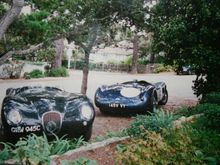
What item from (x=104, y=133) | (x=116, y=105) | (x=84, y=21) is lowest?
(x=104, y=133)

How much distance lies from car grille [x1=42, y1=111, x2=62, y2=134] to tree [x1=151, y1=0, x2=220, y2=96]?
15.3 feet

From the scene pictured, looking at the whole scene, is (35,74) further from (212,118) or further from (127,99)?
(212,118)

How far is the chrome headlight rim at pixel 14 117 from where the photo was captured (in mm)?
6816

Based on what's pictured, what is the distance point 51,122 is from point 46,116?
5.5 inches

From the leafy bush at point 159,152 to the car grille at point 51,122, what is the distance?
91.6 inches

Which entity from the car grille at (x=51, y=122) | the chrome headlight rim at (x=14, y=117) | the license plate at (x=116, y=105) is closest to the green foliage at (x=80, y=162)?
the car grille at (x=51, y=122)

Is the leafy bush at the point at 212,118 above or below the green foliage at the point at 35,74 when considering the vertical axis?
above

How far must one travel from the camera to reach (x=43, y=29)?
32.1ft

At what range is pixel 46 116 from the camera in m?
7.00

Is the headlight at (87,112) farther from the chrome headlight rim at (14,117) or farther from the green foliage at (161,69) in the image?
the green foliage at (161,69)

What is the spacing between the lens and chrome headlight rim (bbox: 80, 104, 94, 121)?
23.9 ft

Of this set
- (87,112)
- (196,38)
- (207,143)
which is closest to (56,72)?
(196,38)

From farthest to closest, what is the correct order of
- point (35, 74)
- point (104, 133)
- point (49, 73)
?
point (49, 73) → point (35, 74) → point (104, 133)

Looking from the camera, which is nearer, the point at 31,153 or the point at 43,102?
the point at 31,153
